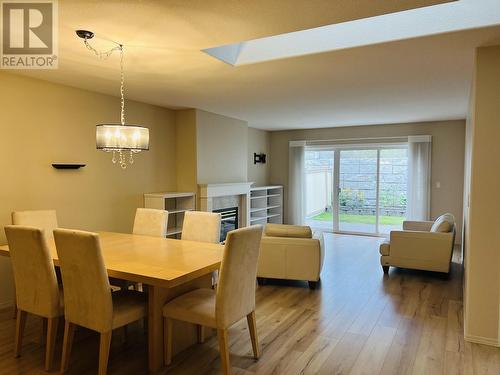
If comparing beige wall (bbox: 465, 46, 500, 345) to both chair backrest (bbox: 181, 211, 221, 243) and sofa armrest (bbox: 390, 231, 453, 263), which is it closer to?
sofa armrest (bbox: 390, 231, 453, 263)

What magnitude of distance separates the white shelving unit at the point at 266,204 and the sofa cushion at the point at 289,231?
119 inches

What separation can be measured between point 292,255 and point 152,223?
1649 millimetres

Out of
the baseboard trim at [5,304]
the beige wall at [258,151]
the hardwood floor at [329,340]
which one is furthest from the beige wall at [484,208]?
the beige wall at [258,151]

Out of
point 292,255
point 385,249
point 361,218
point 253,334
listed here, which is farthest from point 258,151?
point 253,334

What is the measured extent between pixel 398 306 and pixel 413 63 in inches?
94.6

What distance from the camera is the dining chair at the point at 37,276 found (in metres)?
2.46

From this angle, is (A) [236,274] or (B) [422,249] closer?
(A) [236,274]

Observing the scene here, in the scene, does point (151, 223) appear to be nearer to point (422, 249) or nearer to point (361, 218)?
point (422, 249)

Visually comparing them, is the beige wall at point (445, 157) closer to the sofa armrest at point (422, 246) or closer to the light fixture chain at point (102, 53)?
the sofa armrest at point (422, 246)

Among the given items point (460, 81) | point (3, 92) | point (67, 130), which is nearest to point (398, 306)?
point (460, 81)

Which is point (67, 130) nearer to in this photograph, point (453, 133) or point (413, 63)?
point (413, 63)

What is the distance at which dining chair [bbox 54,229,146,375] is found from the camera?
7.34 feet

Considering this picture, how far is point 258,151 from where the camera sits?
27.5 feet

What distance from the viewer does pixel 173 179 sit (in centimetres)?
581
